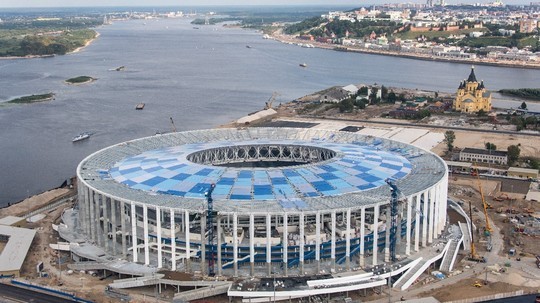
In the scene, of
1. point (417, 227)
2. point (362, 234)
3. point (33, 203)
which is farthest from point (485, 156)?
point (33, 203)

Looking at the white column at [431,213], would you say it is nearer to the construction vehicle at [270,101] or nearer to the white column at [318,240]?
the white column at [318,240]

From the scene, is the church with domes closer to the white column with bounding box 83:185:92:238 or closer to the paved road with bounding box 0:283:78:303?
the white column with bounding box 83:185:92:238

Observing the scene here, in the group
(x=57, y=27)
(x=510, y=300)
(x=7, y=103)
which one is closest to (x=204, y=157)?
(x=510, y=300)

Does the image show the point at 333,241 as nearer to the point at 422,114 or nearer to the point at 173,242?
the point at 173,242

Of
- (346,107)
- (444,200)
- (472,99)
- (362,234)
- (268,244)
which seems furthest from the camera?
(346,107)

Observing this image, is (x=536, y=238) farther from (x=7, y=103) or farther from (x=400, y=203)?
(x=7, y=103)
